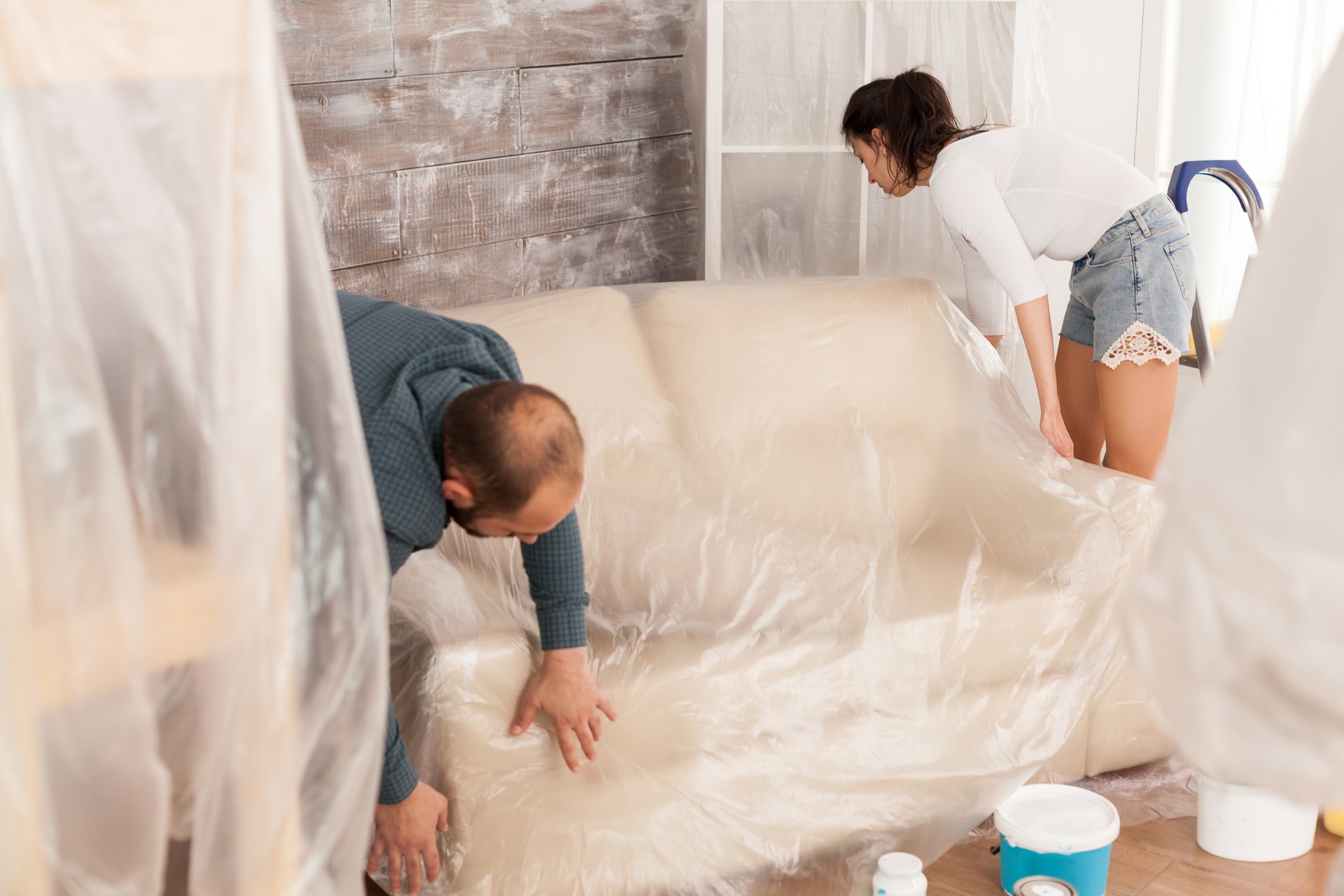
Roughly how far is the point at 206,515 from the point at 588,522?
980 mm

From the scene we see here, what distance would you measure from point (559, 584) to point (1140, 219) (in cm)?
123

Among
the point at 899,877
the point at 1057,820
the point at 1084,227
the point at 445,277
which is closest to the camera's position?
the point at 899,877

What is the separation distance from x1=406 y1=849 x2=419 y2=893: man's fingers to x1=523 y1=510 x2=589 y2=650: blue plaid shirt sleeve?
10.1 inches

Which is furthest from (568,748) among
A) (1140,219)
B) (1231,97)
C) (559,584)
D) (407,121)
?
(1231,97)

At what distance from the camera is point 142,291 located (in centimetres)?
67

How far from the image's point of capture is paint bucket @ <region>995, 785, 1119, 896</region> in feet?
5.10

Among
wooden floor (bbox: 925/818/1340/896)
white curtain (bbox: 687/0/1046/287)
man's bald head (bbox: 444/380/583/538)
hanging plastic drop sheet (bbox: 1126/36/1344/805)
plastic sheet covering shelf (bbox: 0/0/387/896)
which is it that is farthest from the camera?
white curtain (bbox: 687/0/1046/287)

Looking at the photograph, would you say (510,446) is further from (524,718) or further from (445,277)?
(445,277)

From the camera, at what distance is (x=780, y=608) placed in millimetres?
1618

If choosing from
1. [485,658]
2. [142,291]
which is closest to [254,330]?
[142,291]

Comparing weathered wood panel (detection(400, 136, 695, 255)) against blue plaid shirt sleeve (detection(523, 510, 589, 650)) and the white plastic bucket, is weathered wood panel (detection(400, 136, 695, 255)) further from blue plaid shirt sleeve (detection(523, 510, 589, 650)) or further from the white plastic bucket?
the white plastic bucket

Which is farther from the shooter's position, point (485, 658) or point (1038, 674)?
point (1038, 674)

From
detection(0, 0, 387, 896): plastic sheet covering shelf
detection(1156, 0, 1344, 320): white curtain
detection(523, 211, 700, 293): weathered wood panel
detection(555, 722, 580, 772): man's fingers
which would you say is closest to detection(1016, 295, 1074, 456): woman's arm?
detection(523, 211, 700, 293): weathered wood panel

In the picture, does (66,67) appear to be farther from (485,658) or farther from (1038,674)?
(1038,674)
